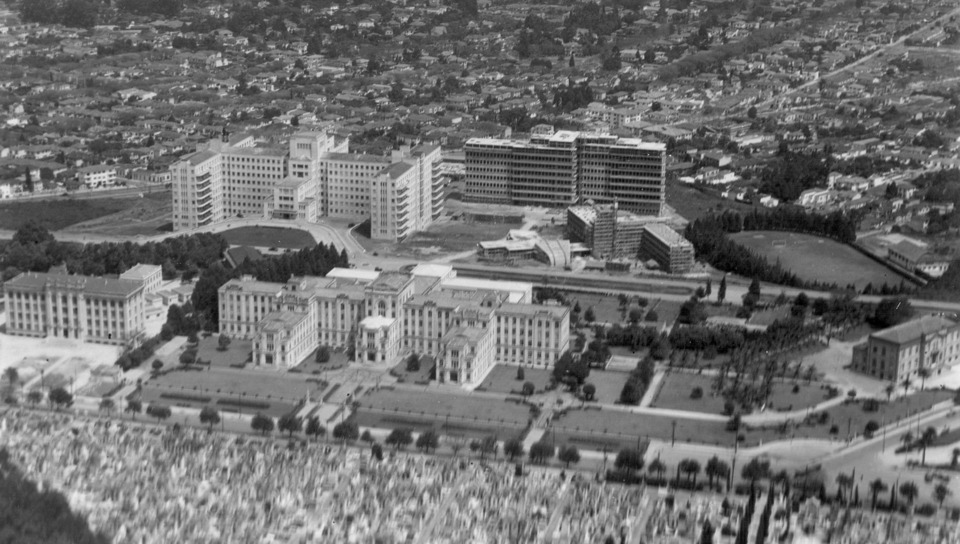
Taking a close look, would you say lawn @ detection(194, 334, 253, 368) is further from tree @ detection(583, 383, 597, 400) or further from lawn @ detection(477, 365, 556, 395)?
tree @ detection(583, 383, 597, 400)

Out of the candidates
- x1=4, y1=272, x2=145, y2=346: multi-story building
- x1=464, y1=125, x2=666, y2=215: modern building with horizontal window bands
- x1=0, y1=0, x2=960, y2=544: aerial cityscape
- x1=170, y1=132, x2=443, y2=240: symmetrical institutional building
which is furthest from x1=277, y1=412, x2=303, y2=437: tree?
x1=464, y1=125, x2=666, y2=215: modern building with horizontal window bands

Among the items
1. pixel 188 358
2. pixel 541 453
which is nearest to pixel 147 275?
pixel 188 358

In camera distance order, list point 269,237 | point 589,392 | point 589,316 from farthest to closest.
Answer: point 269,237
point 589,316
point 589,392

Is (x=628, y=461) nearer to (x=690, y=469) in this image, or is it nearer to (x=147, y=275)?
(x=690, y=469)

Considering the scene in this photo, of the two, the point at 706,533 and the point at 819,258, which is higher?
the point at 819,258

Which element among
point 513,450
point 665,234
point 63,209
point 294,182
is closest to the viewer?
point 513,450

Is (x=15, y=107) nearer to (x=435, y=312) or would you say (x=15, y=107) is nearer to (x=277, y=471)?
(x=435, y=312)

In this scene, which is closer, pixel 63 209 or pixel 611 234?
pixel 611 234
